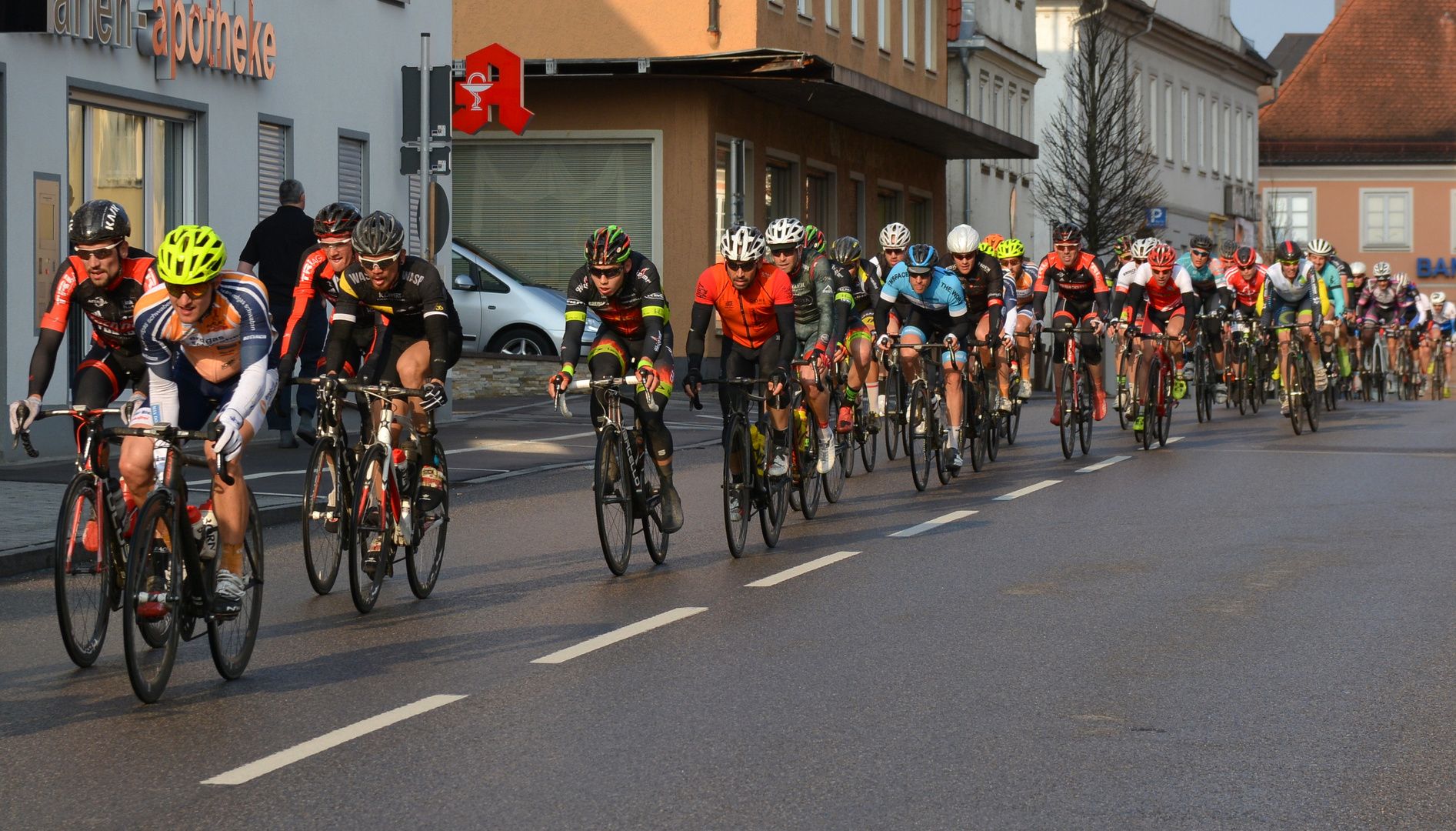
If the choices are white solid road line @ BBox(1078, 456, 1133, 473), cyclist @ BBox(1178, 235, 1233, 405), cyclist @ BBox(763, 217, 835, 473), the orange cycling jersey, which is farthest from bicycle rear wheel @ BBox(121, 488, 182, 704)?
cyclist @ BBox(1178, 235, 1233, 405)

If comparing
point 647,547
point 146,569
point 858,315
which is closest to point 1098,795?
point 146,569

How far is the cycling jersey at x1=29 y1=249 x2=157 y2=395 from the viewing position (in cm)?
854

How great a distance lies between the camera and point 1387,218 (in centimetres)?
8356

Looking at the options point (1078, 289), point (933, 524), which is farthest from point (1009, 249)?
point (933, 524)

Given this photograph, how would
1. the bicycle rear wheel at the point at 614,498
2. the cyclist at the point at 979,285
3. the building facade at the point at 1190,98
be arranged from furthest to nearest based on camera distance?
the building facade at the point at 1190,98, the cyclist at the point at 979,285, the bicycle rear wheel at the point at 614,498

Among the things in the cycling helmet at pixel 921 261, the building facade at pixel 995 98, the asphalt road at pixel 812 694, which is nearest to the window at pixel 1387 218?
the building facade at pixel 995 98

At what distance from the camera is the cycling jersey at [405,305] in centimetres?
987

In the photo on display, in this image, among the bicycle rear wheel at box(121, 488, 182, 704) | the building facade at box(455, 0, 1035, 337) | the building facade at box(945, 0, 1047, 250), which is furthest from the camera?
the building facade at box(945, 0, 1047, 250)

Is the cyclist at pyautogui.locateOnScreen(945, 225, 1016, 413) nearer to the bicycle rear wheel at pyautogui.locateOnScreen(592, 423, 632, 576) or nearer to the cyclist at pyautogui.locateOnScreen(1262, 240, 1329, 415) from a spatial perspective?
the cyclist at pyautogui.locateOnScreen(1262, 240, 1329, 415)

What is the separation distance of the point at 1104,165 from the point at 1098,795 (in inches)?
1777

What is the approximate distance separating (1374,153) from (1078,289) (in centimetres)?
6833

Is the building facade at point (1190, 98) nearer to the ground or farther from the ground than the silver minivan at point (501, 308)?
farther from the ground

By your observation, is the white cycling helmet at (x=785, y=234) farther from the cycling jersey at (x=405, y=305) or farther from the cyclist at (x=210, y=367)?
the cyclist at (x=210, y=367)

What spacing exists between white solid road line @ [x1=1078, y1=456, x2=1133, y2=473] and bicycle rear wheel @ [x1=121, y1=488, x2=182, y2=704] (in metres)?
10.9
